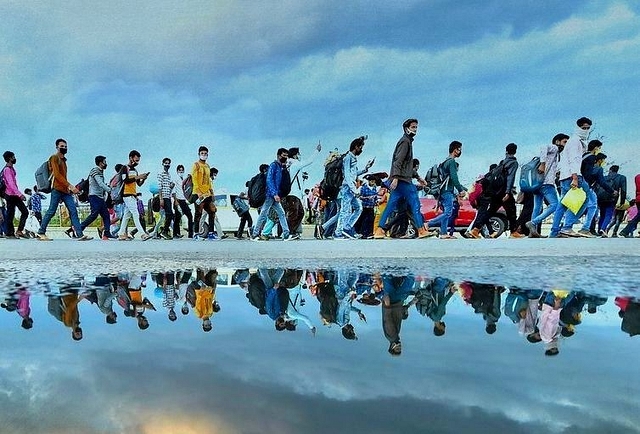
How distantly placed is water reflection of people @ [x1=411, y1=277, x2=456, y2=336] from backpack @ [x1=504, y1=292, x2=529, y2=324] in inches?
13.7

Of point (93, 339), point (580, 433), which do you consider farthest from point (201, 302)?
point (580, 433)

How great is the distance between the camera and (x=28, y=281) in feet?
16.5

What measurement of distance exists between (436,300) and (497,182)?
9.64 m

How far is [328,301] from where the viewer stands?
388cm

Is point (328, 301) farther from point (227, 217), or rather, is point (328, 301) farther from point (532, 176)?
point (227, 217)

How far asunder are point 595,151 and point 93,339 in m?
12.0

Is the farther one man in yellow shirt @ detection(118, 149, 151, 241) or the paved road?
man in yellow shirt @ detection(118, 149, 151, 241)

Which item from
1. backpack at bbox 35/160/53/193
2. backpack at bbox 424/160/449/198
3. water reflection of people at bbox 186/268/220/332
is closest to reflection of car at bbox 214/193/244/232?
backpack at bbox 35/160/53/193

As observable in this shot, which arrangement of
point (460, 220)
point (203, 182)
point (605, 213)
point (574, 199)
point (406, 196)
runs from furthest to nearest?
1. point (460, 220)
2. point (605, 213)
3. point (203, 182)
4. point (574, 199)
5. point (406, 196)

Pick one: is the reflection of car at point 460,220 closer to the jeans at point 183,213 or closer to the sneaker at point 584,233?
the sneaker at point 584,233

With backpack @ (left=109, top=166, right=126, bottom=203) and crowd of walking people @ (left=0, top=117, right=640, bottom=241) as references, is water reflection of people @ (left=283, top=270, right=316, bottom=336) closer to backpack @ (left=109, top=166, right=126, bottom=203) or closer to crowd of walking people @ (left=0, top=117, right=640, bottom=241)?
crowd of walking people @ (left=0, top=117, right=640, bottom=241)

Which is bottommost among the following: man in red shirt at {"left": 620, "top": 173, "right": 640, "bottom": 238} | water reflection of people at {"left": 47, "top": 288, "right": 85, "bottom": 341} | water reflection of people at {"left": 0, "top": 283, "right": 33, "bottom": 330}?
water reflection of people at {"left": 0, "top": 283, "right": 33, "bottom": 330}

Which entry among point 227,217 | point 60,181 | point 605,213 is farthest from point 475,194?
point 227,217

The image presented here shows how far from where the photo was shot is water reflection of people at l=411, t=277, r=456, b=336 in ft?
10.1
